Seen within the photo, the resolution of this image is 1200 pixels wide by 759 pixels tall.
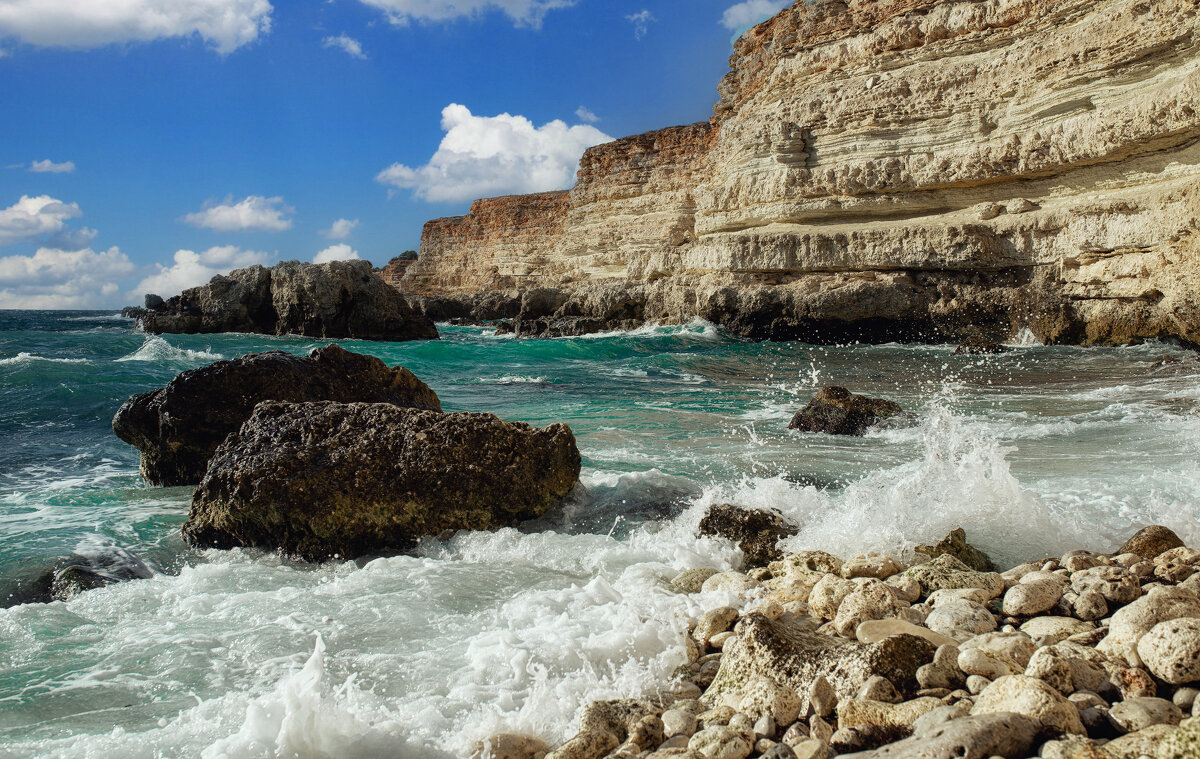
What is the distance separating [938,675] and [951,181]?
19.5 meters

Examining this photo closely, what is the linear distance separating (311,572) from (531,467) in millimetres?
1432

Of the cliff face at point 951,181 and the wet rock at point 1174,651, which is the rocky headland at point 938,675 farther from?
the cliff face at point 951,181

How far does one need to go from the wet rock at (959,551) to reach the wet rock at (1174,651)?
147 centimetres

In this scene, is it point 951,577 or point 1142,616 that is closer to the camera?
point 1142,616

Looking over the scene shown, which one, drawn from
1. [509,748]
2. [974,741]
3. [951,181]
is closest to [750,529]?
[509,748]

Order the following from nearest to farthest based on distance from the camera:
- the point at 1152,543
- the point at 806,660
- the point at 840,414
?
the point at 806,660, the point at 1152,543, the point at 840,414

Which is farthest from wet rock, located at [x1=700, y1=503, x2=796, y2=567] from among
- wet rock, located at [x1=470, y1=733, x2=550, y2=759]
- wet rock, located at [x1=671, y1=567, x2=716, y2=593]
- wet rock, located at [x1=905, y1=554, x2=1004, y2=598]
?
wet rock, located at [x1=470, y1=733, x2=550, y2=759]

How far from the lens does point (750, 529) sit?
4.28m

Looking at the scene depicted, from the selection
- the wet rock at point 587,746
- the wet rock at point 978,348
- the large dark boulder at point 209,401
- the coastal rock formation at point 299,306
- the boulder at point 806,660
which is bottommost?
the wet rock at point 587,746

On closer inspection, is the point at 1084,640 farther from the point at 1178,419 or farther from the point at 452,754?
the point at 1178,419

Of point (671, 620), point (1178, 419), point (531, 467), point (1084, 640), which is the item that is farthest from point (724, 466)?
point (1178, 419)

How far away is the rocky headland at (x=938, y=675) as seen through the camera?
6.31 ft

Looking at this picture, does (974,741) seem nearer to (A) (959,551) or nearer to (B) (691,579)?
(B) (691,579)

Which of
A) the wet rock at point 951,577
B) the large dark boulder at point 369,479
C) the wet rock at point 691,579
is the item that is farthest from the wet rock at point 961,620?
the large dark boulder at point 369,479
